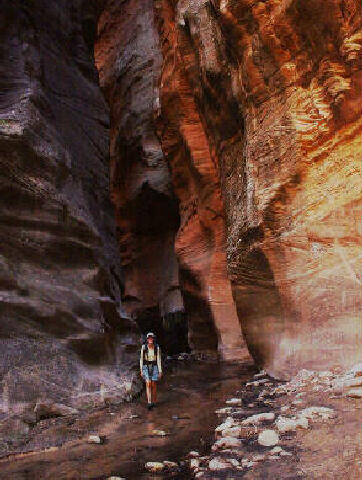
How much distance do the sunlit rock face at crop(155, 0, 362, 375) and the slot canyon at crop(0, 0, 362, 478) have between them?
0.03 metres

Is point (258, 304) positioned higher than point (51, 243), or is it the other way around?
point (51, 243)

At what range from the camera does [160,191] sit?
2283 cm

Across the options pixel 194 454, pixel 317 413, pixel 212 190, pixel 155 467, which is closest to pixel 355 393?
pixel 317 413

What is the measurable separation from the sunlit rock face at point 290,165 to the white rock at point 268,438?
8.95 feet

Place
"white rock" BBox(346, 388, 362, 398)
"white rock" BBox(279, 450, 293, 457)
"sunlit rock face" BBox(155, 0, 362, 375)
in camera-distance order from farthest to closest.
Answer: "sunlit rock face" BBox(155, 0, 362, 375)
"white rock" BBox(346, 388, 362, 398)
"white rock" BBox(279, 450, 293, 457)

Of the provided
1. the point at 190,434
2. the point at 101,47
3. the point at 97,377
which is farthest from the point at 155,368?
the point at 101,47

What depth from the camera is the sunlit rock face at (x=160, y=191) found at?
15789 mm

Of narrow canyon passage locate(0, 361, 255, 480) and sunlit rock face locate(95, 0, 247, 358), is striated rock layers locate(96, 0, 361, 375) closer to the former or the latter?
sunlit rock face locate(95, 0, 247, 358)

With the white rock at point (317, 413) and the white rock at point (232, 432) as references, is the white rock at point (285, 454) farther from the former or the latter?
the white rock at point (232, 432)

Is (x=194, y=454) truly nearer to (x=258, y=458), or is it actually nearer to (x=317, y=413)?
(x=258, y=458)

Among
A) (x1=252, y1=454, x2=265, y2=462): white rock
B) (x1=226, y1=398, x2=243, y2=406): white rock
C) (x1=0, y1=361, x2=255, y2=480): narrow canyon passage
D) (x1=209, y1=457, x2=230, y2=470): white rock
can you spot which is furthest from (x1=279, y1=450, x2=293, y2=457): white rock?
(x1=226, y1=398, x2=243, y2=406): white rock

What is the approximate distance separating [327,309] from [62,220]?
627 centimetres

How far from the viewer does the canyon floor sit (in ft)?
13.3

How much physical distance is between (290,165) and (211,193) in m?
6.85
